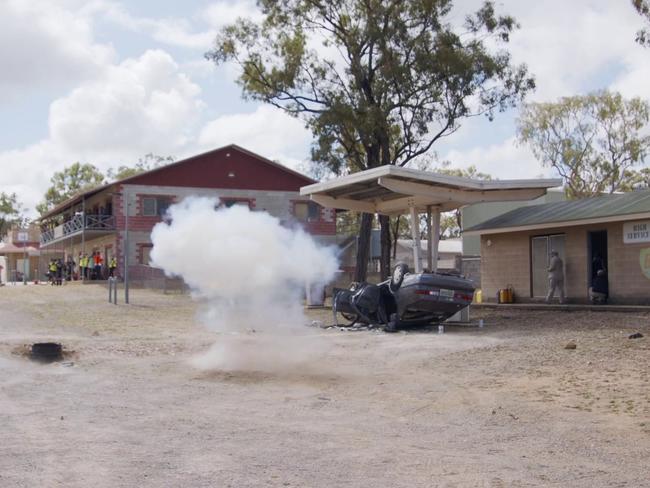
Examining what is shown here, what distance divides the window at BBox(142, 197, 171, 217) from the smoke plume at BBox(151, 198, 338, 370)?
1334 inches

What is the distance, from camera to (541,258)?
26438 millimetres

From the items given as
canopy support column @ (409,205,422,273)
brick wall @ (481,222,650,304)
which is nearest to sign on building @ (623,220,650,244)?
brick wall @ (481,222,650,304)

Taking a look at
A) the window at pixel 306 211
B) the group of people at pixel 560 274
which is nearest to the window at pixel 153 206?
the window at pixel 306 211

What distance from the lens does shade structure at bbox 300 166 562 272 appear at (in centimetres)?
2075

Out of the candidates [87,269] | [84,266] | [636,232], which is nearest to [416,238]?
[636,232]

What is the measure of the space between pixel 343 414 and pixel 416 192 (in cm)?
1212

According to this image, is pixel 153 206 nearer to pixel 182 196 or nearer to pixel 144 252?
pixel 182 196

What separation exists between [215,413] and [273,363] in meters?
4.31

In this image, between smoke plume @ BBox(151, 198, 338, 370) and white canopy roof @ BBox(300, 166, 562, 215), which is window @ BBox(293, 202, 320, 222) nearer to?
white canopy roof @ BBox(300, 166, 562, 215)

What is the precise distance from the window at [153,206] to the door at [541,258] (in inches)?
1098

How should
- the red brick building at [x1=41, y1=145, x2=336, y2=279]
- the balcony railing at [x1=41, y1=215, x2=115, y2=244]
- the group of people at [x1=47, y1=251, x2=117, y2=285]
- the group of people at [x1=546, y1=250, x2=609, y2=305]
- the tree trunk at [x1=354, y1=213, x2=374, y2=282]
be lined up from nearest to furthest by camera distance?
the group of people at [x1=546, y1=250, x2=609, y2=305]
the tree trunk at [x1=354, y1=213, x2=374, y2=282]
the group of people at [x1=47, y1=251, x2=117, y2=285]
the balcony railing at [x1=41, y1=215, x2=115, y2=244]
the red brick building at [x1=41, y1=145, x2=336, y2=279]

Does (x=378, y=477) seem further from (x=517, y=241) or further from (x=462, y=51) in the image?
(x=462, y=51)

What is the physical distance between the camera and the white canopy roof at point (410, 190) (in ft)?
67.9

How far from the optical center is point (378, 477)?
6824 mm
